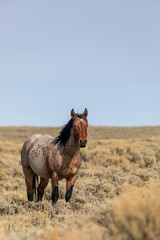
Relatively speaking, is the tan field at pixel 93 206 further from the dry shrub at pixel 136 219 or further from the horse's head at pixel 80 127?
the horse's head at pixel 80 127

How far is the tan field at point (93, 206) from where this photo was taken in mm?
3432

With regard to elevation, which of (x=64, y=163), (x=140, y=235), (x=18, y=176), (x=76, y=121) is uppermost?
(x=76, y=121)

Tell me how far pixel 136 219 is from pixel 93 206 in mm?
2837

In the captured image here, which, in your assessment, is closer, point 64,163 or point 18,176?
point 64,163

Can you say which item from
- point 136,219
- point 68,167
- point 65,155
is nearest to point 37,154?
point 65,155

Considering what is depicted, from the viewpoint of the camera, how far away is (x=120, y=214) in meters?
3.54

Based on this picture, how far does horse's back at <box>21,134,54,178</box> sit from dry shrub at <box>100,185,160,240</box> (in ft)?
10.7

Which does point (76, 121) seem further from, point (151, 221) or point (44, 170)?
point (151, 221)

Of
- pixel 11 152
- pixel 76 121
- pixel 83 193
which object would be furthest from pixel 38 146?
pixel 11 152

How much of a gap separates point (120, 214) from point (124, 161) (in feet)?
40.9

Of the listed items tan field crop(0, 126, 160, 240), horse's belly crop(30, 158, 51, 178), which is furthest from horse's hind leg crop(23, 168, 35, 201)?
horse's belly crop(30, 158, 51, 178)

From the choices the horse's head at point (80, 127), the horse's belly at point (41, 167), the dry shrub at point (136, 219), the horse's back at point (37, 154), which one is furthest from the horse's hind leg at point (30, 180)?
the dry shrub at point (136, 219)

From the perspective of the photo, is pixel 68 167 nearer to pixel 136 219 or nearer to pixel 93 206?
pixel 93 206

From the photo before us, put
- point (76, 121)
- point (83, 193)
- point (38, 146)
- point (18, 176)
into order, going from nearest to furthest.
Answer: point (76, 121) → point (38, 146) → point (83, 193) → point (18, 176)
